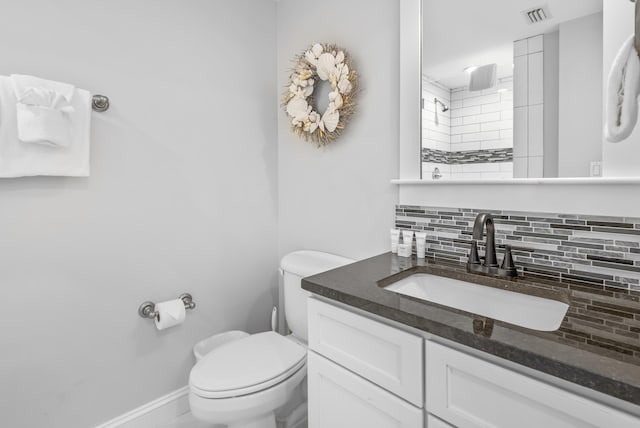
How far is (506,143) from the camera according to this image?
117cm

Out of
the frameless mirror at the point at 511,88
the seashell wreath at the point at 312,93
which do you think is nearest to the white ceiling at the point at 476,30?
the frameless mirror at the point at 511,88

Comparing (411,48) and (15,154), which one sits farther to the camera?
(411,48)

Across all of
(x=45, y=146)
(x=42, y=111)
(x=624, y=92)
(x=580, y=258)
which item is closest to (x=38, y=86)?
(x=42, y=111)

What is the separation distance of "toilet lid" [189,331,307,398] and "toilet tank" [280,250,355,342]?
13 cm

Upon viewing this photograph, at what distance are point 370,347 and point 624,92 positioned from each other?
0.76 m

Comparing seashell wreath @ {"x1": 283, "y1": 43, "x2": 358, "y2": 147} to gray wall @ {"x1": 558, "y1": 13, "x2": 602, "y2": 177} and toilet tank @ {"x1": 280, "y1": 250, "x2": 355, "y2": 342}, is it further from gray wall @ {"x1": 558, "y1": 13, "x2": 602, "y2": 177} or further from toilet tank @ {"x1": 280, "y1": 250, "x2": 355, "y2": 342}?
gray wall @ {"x1": 558, "y1": 13, "x2": 602, "y2": 177}

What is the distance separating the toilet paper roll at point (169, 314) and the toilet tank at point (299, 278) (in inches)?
19.9

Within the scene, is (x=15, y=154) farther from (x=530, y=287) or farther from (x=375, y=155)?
(x=530, y=287)

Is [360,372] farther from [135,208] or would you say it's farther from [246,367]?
[135,208]

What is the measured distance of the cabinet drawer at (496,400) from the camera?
0.57 metres

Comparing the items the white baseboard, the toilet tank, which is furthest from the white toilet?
the white baseboard

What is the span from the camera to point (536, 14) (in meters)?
1.10

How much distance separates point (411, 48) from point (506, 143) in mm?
570

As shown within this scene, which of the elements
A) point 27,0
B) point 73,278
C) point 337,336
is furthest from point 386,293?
point 27,0
